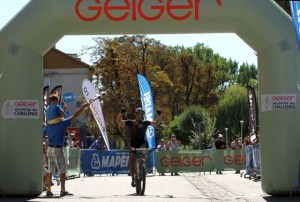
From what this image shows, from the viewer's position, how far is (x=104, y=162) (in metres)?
25.0

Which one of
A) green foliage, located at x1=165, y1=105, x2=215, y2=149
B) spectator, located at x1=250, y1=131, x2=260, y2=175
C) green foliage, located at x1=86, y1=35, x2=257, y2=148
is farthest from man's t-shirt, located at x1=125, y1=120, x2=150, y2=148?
green foliage, located at x1=165, y1=105, x2=215, y2=149

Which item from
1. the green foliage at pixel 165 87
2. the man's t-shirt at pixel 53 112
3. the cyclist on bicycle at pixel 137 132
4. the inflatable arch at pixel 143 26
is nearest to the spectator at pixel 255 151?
the cyclist on bicycle at pixel 137 132

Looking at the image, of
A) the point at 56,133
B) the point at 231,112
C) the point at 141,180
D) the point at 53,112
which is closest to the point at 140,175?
the point at 141,180

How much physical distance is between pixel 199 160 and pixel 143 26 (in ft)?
50.1

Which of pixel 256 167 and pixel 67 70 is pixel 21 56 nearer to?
pixel 256 167

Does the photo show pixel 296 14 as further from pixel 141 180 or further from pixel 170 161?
pixel 170 161

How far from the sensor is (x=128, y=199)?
35.5 feet

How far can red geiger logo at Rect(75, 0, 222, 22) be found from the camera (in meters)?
11.1

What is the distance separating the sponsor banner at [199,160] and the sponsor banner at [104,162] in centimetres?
69

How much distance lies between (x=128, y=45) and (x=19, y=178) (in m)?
38.8

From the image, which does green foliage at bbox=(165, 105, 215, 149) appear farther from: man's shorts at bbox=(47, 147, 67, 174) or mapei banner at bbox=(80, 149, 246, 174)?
man's shorts at bbox=(47, 147, 67, 174)

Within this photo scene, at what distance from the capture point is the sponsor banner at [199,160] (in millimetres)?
25484

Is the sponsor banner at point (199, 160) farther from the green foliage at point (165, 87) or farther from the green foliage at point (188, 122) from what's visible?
the green foliage at point (188, 122)

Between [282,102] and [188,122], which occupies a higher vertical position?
[188,122]
